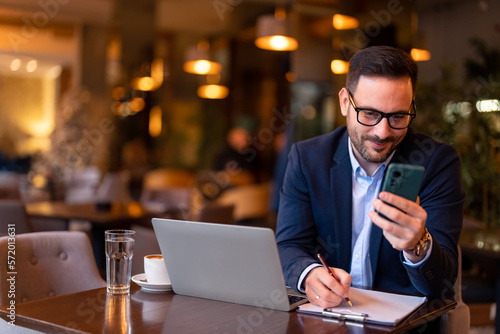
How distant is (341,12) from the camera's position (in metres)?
6.88

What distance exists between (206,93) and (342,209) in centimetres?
1016

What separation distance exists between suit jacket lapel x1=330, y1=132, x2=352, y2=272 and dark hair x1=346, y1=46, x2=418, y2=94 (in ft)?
0.94

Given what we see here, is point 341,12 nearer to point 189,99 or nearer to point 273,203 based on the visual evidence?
point 273,203

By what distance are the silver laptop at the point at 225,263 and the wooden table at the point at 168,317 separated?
0.03 metres

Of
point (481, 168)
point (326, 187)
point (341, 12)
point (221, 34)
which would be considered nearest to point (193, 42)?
point (221, 34)

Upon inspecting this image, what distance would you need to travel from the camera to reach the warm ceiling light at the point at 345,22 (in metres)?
6.78

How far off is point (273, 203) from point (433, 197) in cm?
489

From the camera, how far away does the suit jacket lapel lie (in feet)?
6.68

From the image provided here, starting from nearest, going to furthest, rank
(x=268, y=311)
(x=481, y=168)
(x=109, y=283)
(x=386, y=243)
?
(x=268, y=311), (x=109, y=283), (x=386, y=243), (x=481, y=168)

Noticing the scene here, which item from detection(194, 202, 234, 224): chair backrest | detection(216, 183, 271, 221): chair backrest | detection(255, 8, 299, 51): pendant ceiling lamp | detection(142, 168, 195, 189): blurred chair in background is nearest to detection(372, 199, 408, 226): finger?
detection(194, 202, 234, 224): chair backrest

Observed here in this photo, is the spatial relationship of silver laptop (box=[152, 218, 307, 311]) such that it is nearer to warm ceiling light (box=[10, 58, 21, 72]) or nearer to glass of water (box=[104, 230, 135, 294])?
glass of water (box=[104, 230, 135, 294])

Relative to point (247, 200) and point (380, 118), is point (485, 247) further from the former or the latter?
point (247, 200)

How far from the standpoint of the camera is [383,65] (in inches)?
74.5

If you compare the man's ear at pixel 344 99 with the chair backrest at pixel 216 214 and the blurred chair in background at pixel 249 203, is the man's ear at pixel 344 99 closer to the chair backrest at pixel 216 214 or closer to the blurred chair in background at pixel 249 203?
the chair backrest at pixel 216 214
